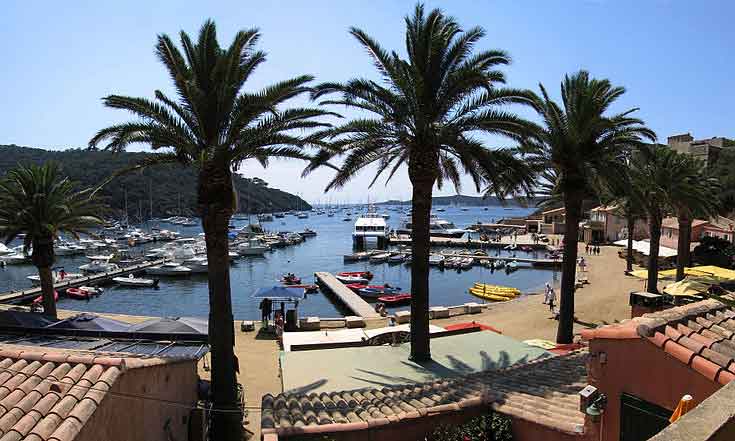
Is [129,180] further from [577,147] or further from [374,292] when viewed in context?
[577,147]

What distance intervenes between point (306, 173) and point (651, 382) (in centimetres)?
935

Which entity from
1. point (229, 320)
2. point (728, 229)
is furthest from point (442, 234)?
point (229, 320)

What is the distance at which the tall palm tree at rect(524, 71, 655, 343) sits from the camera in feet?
53.9

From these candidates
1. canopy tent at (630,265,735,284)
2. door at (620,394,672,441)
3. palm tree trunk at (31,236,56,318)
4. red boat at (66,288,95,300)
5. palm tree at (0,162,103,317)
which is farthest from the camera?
red boat at (66,288,95,300)

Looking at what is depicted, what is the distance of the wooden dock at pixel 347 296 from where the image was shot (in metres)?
33.0

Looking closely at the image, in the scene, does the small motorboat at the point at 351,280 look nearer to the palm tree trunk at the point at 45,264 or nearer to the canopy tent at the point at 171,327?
the palm tree trunk at the point at 45,264

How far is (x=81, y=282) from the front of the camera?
45031mm

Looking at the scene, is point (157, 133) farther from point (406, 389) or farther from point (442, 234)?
point (442, 234)

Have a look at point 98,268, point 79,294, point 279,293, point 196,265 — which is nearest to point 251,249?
point 196,265

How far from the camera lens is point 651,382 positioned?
19.0ft

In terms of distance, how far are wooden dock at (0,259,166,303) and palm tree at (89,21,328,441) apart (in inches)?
1305

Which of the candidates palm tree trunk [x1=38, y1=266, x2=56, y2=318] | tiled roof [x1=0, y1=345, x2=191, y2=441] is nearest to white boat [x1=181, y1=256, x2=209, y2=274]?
palm tree trunk [x1=38, y1=266, x2=56, y2=318]

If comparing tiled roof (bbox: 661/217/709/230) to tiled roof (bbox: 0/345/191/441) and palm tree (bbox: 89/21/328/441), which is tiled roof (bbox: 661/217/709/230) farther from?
tiled roof (bbox: 0/345/191/441)

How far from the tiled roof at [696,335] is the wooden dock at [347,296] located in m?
20.5
